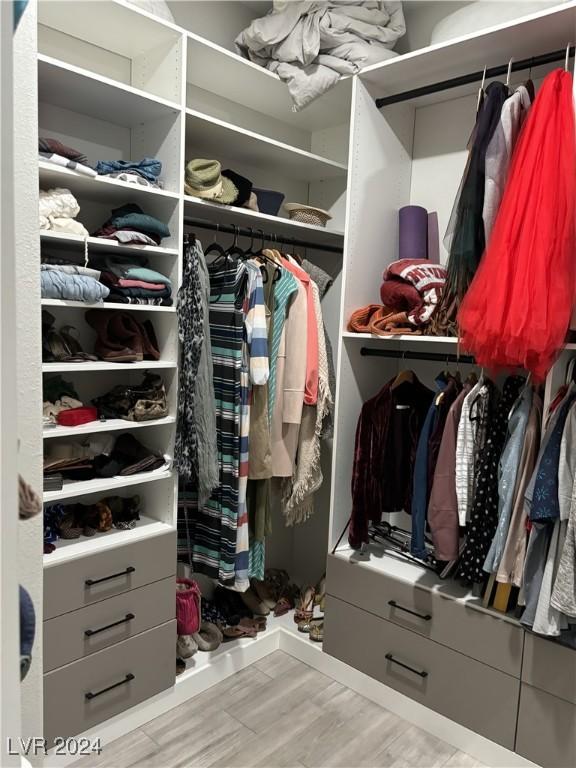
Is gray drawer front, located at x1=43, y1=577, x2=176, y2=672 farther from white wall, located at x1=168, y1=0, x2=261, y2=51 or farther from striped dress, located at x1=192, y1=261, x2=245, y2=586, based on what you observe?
white wall, located at x1=168, y1=0, x2=261, y2=51

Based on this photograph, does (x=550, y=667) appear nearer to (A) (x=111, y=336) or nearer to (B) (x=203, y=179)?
(A) (x=111, y=336)

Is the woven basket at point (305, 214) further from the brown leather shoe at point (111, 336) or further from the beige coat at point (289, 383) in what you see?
the brown leather shoe at point (111, 336)

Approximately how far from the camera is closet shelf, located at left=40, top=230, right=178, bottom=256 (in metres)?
1.80

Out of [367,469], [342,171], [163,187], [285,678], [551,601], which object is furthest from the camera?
[342,171]

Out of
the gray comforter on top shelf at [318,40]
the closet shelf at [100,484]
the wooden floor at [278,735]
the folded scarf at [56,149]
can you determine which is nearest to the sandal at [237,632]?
the wooden floor at [278,735]

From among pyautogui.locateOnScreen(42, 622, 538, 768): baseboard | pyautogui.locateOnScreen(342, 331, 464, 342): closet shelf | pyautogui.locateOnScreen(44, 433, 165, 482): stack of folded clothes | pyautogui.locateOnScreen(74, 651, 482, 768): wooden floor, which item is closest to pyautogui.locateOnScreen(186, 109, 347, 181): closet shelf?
pyautogui.locateOnScreen(342, 331, 464, 342): closet shelf

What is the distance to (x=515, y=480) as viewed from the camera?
1875mm

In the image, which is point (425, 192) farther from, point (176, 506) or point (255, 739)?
point (255, 739)

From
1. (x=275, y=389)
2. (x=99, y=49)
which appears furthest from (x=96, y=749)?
(x=99, y=49)

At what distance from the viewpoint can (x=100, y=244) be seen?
6.31ft

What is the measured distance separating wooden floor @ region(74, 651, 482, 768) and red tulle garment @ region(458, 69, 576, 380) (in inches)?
55.3

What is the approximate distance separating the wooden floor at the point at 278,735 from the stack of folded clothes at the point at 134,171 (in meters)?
1.95

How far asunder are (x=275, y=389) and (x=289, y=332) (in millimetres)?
240

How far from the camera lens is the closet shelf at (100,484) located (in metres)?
1.86
